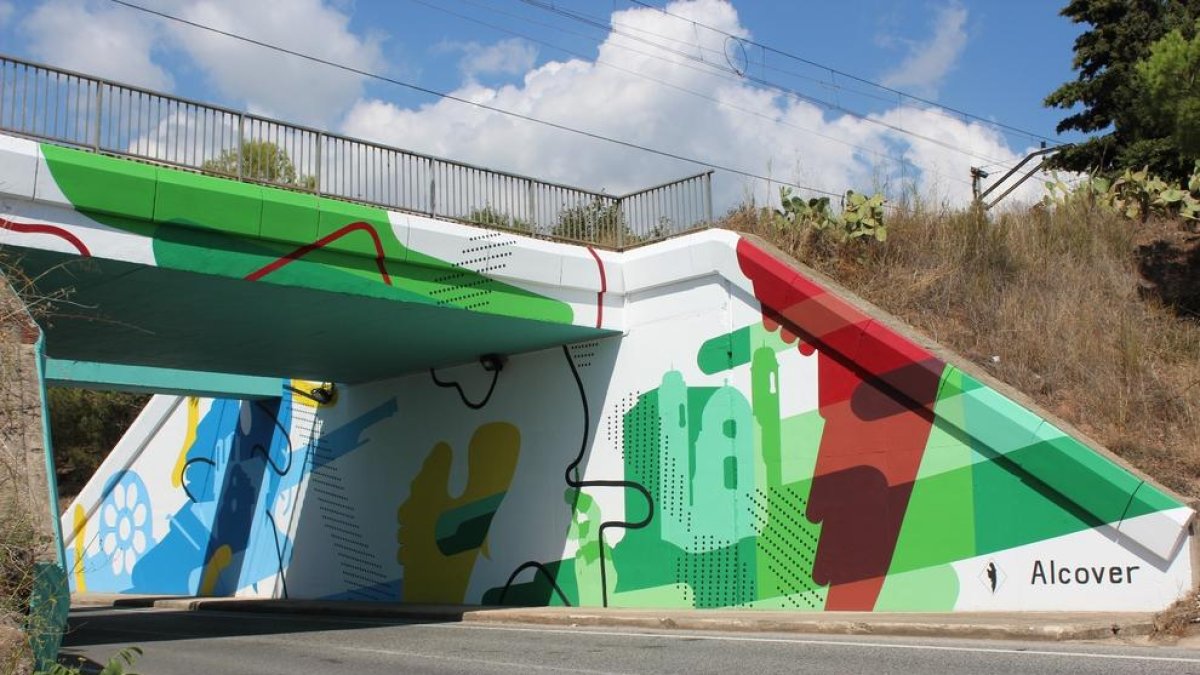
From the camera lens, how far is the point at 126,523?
103ft

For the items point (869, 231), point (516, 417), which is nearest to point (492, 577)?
point (516, 417)

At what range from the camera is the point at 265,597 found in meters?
24.6

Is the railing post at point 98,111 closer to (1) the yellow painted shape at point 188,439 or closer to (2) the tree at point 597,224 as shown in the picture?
(2) the tree at point 597,224

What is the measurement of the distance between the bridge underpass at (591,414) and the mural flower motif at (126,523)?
9469 mm

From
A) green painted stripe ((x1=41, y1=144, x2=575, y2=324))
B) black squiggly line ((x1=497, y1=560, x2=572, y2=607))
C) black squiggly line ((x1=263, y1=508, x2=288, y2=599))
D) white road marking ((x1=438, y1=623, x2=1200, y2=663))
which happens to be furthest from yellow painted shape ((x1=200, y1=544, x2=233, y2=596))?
green painted stripe ((x1=41, y1=144, x2=575, y2=324))

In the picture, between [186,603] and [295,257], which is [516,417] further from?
[186,603]

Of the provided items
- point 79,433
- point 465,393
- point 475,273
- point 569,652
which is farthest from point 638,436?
point 79,433

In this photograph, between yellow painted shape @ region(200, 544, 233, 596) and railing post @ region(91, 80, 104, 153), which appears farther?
yellow painted shape @ region(200, 544, 233, 596)

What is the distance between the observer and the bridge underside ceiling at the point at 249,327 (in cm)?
1393

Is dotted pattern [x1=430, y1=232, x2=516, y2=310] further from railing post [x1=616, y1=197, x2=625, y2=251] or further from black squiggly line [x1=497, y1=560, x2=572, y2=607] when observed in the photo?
black squiggly line [x1=497, y1=560, x2=572, y2=607]

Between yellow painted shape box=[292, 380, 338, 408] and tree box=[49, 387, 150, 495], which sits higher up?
tree box=[49, 387, 150, 495]

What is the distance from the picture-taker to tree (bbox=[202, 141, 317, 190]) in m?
14.1

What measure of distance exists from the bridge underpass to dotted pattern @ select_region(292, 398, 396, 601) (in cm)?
6

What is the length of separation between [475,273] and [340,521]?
857cm
